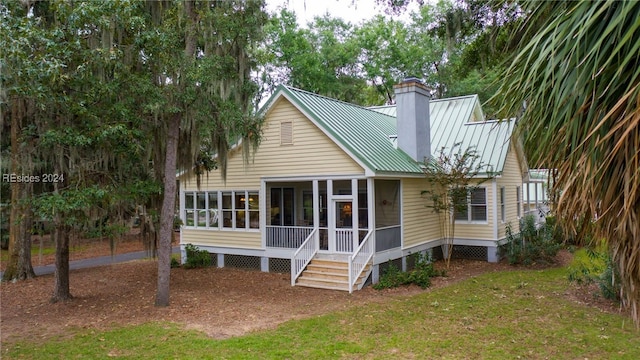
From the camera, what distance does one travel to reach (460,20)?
1037 centimetres

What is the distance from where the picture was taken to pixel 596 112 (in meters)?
3.04

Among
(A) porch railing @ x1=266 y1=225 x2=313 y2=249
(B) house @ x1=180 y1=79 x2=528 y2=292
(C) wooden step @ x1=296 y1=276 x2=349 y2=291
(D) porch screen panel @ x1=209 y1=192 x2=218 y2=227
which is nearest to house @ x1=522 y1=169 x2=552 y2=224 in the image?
(B) house @ x1=180 y1=79 x2=528 y2=292

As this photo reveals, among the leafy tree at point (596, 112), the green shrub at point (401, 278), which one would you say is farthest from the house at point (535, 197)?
the leafy tree at point (596, 112)

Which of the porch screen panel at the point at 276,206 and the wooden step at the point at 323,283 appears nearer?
the wooden step at the point at 323,283

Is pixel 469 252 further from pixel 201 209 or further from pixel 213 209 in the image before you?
pixel 201 209

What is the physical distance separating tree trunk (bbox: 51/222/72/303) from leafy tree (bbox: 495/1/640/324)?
1057cm

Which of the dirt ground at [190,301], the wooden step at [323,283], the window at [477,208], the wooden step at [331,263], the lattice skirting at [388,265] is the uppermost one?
the window at [477,208]

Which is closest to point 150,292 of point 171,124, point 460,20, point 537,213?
point 171,124

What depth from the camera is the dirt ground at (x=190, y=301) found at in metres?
8.99

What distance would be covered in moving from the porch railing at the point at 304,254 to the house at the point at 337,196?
0.10ft

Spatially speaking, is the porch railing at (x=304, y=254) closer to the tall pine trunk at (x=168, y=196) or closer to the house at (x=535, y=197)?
the tall pine trunk at (x=168, y=196)

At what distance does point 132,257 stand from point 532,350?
56.3 feet

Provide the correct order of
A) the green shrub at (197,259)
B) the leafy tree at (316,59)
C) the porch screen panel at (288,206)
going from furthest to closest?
the leafy tree at (316,59) → the porch screen panel at (288,206) → the green shrub at (197,259)

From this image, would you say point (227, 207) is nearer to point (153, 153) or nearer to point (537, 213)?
point (153, 153)
